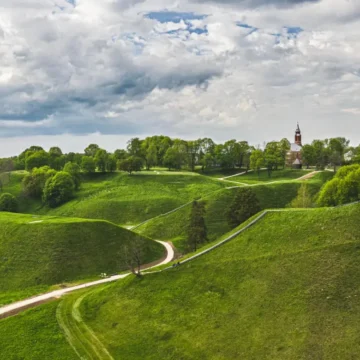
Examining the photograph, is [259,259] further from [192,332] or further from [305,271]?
[192,332]

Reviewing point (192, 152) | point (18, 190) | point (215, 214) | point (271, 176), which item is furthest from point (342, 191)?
point (18, 190)

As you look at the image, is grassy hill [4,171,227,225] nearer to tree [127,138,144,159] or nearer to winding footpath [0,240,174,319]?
tree [127,138,144,159]

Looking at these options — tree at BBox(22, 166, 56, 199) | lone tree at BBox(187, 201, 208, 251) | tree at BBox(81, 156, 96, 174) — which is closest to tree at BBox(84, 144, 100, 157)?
tree at BBox(81, 156, 96, 174)

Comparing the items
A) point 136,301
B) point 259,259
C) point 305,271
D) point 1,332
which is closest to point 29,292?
point 1,332

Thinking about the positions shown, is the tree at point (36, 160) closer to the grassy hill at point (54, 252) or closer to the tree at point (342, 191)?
the grassy hill at point (54, 252)

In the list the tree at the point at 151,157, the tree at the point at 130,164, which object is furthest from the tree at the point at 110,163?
the tree at the point at 151,157

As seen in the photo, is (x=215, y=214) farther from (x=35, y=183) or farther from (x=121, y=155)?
(x=121, y=155)

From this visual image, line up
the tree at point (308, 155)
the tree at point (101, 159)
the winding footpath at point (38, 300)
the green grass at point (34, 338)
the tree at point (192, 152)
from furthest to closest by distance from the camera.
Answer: the tree at point (192, 152) → the tree at point (308, 155) → the tree at point (101, 159) → the winding footpath at point (38, 300) → the green grass at point (34, 338)
